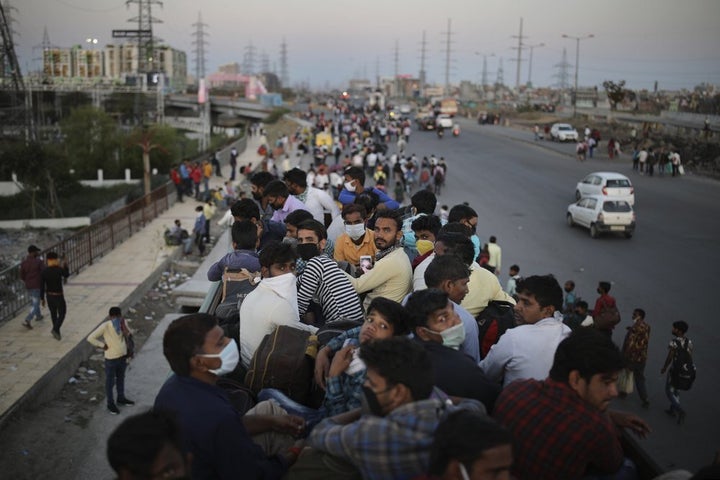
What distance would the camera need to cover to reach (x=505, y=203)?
27.6 m

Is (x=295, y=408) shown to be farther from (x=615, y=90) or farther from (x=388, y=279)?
(x=615, y=90)

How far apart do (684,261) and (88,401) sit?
15.4 m

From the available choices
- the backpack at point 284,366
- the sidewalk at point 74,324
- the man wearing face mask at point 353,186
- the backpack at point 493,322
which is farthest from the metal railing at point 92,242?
the backpack at point 493,322

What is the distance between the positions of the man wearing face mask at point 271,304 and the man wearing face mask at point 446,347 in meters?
1.09

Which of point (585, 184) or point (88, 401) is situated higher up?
point (585, 184)

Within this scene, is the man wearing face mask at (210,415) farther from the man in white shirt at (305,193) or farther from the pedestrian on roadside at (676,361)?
the pedestrian on roadside at (676,361)

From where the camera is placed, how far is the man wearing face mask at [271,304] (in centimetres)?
454

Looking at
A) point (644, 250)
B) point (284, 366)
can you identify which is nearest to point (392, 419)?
point (284, 366)

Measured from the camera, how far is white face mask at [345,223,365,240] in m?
6.55

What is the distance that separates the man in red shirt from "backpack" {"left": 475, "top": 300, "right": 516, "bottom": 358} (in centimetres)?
155

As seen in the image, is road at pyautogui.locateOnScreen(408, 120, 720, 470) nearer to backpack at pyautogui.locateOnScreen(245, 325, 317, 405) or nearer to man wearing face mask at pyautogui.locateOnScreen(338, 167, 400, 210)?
man wearing face mask at pyautogui.locateOnScreen(338, 167, 400, 210)

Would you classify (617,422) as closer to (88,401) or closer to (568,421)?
(568,421)

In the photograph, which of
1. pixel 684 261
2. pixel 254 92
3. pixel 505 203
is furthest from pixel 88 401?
pixel 254 92

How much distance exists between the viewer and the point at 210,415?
3186 mm
